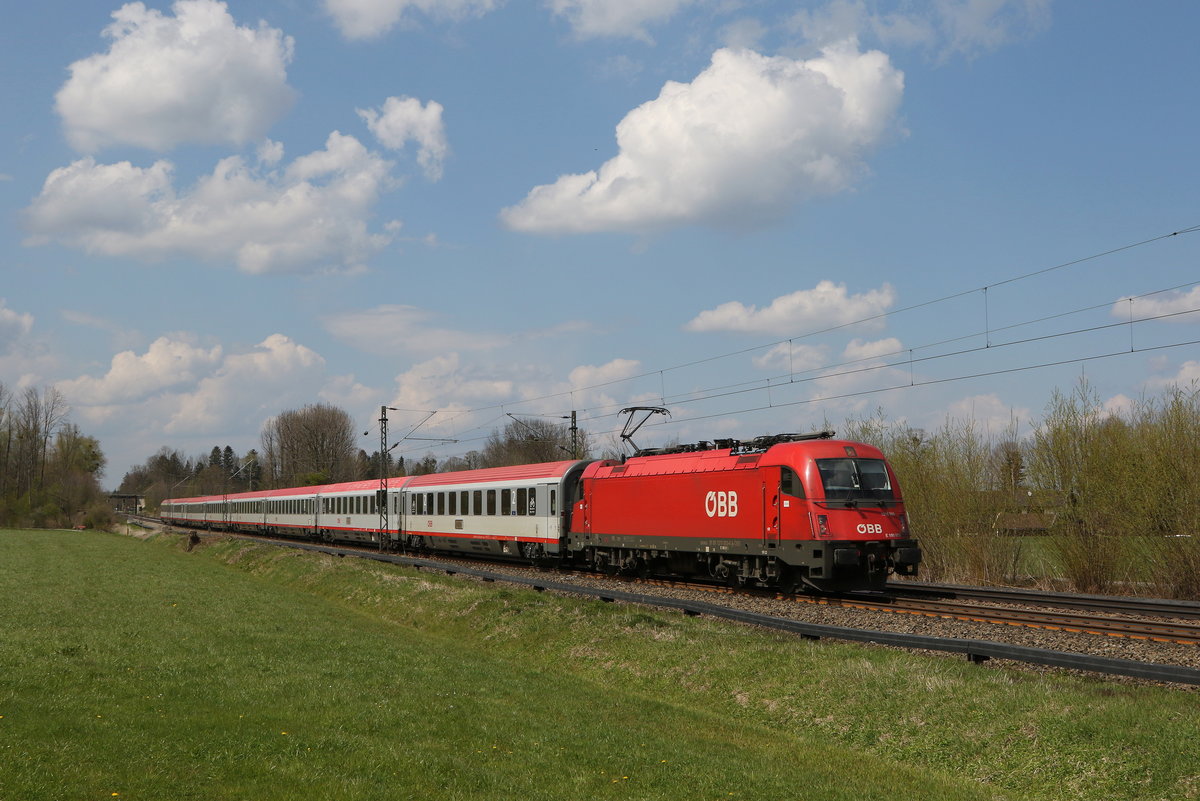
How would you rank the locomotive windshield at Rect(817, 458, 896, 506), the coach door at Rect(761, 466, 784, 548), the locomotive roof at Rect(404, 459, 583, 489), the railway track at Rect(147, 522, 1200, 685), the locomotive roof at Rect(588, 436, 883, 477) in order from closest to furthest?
1. the railway track at Rect(147, 522, 1200, 685)
2. the locomotive windshield at Rect(817, 458, 896, 506)
3. the locomotive roof at Rect(588, 436, 883, 477)
4. the coach door at Rect(761, 466, 784, 548)
5. the locomotive roof at Rect(404, 459, 583, 489)

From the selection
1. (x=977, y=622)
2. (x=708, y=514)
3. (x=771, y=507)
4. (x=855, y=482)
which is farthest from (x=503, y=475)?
(x=977, y=622)

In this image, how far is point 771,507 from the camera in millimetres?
22594

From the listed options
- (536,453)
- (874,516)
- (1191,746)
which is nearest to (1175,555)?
(874,516)

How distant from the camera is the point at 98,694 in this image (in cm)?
1256

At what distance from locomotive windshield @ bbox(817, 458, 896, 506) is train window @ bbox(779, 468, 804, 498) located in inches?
21.8

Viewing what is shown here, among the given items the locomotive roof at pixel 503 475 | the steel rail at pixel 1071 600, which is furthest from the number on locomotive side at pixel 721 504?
the locomotive roof at pixel 503 475

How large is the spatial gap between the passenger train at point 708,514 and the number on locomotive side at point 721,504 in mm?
28

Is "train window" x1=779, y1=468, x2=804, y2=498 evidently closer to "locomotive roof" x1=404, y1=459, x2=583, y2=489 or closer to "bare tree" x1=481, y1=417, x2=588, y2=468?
"locomotive roof" x1=404, y1=459, x2=583, y2=489

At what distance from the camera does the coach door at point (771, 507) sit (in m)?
22.4

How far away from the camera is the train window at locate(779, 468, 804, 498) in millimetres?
21869

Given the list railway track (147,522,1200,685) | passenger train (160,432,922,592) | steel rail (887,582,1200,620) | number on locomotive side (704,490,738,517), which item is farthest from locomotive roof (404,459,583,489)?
steel rail (887,582,1200,620)

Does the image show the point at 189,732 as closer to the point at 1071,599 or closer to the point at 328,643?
the point at 328,643

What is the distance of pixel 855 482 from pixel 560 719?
1141 cm

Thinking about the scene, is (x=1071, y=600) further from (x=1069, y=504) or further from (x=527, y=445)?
(x=527, y=445)
